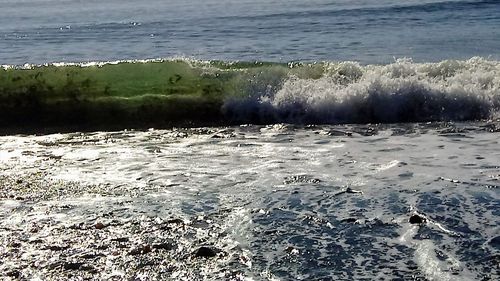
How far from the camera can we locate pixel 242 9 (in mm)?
39375

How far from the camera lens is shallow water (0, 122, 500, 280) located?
5.53m

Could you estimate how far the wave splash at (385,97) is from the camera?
1284 centimetres

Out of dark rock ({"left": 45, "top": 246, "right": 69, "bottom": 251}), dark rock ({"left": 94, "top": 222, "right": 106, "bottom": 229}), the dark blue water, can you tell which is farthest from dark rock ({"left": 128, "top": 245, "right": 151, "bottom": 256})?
the dark blue water

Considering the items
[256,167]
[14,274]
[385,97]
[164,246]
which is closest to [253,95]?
[385,97]

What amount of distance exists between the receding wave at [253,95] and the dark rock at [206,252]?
24.0 ft

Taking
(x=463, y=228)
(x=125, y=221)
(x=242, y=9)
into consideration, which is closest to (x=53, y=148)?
(x=125, y=221)

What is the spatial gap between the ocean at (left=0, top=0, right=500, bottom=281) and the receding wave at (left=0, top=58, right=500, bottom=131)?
4cm

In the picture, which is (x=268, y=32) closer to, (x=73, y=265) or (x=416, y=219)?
(x=416, y=219)

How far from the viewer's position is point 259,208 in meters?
6.96

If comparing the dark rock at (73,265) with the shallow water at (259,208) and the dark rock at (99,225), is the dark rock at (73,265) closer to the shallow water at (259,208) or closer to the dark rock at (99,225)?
the shallow water at (259,208)

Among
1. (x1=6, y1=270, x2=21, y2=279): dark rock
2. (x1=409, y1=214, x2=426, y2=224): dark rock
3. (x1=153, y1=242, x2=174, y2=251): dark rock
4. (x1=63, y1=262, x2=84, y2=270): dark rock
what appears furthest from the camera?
(x1=409, y1=214, x2=426, y2=224): dark rock

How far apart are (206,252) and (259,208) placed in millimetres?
1337

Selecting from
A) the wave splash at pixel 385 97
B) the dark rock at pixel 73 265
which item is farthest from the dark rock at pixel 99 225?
the wave splash at pixel 385 97

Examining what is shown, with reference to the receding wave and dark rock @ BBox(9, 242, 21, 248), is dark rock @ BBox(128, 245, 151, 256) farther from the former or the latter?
the receding wave
